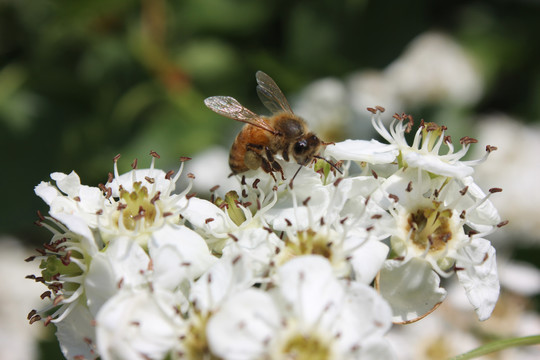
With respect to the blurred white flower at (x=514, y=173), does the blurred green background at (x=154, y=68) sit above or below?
above

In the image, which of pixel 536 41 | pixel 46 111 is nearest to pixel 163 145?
pixel 46 111

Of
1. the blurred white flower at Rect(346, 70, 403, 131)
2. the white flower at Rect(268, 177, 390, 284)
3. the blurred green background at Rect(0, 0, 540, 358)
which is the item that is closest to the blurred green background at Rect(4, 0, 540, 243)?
the blurred green background at Rect(0, 0, 540, 358)

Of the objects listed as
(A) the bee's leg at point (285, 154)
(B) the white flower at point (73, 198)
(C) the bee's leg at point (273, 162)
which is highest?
(B) the white flower at point (73, 198)

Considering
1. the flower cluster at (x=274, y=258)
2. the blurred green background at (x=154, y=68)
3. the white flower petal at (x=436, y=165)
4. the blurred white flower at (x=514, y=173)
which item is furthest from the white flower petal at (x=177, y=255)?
the blurred white flower at (x=514, y=173)

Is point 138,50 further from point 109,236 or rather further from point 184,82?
point 109,236

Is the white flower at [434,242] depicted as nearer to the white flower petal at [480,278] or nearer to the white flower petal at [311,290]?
the white flower petal at [480,278]

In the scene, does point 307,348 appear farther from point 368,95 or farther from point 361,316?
point 368,95

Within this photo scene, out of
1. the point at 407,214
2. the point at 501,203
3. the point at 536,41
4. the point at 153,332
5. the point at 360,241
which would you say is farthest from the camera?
the point at 536,41
